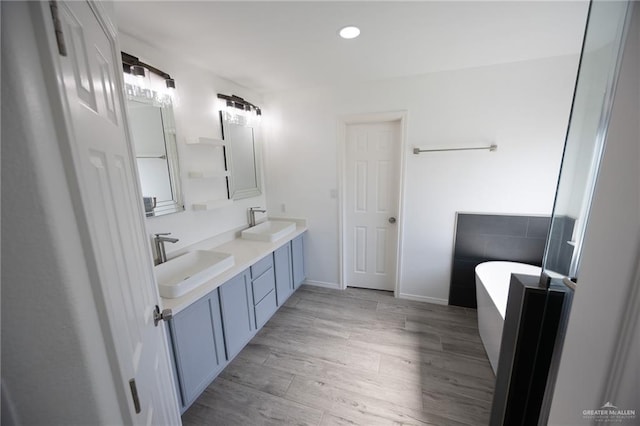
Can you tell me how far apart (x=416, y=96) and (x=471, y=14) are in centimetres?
97

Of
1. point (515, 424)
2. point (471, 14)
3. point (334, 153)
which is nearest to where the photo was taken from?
point (515, 424)

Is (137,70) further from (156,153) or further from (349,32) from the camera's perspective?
(349,32)

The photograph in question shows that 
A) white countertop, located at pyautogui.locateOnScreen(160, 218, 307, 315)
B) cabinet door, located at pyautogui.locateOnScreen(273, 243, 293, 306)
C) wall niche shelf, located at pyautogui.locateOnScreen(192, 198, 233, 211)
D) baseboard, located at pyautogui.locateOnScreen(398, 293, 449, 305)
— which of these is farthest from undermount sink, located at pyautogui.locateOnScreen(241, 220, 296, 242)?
baseboard, located at pyautogui.locateOnScreen(398, 293, 449, 305)

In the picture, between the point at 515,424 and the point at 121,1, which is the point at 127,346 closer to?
the point at 515,424

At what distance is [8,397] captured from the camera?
37cm

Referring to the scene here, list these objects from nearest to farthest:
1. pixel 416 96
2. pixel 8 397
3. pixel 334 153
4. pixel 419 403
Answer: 1. pixel 8 397
2. pixel 419 403
3. pixel 416 96
4. pixel 334 153

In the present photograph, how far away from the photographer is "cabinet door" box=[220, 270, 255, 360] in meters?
1.80

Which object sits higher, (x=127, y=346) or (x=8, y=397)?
(x=8, y=397)

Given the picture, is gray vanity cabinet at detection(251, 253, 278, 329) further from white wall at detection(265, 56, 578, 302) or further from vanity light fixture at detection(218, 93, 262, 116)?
vanity light fixture at detection(218, 93, 262, 116)

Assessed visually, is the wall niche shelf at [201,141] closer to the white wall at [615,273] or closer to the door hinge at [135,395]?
the door hinge at [135,395]

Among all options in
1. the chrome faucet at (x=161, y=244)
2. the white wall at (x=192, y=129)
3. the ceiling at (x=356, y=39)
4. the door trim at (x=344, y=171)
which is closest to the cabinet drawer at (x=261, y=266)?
the white wall at (x=192, y=129)

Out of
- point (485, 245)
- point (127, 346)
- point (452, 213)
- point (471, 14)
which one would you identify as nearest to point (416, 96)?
point (471, 14)

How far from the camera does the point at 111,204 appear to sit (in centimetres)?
68

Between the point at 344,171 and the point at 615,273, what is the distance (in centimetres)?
238
